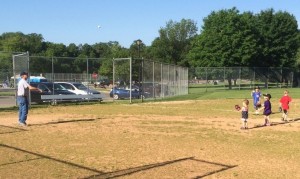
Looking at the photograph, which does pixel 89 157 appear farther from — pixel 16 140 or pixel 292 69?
pixel 292 69

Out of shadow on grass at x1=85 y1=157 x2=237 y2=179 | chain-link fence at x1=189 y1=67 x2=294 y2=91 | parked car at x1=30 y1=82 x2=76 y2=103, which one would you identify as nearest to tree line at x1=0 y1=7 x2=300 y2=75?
chain-link fence at x1=189 y1=67 x2=294 y2=91

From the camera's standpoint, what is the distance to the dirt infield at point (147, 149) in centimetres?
830

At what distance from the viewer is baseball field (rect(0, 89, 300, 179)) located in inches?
327

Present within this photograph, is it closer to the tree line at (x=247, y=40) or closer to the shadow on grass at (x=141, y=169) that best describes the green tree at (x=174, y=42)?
the tree line at (x=247, y=40)

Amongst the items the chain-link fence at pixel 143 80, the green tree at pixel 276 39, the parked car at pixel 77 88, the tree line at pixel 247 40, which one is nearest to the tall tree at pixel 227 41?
the tree line at pixel 247 40

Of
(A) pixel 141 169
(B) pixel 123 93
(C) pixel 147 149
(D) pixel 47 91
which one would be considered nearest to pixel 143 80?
(B) pixel 123 93

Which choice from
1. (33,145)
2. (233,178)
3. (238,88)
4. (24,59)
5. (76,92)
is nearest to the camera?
(233,178)

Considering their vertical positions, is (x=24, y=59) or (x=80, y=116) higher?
(x=24, y=59)

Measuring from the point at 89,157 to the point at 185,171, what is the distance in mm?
2402

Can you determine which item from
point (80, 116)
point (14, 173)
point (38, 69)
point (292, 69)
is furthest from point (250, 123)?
point (292, 69)

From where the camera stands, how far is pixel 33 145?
11.0m

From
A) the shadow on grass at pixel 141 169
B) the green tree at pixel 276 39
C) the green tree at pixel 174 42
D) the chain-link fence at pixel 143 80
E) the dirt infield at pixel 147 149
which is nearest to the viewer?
the shadow on grass at pixel 141 169

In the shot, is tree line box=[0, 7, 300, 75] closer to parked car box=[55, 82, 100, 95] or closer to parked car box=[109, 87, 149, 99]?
parked car box=[109, 87, 149, 99]

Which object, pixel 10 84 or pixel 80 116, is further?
pixel 10 84
